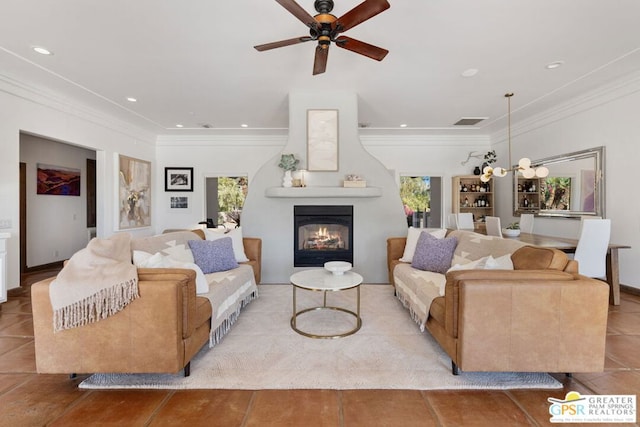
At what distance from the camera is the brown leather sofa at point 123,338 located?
1839mm

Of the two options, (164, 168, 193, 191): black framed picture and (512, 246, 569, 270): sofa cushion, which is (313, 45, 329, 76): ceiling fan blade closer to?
(512, 246, 569, 270): sofa cushion

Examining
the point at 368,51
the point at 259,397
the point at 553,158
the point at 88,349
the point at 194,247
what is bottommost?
the point at 259,397

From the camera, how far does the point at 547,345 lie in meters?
1.84

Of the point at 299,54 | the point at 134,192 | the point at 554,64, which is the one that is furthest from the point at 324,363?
the point at 134,192

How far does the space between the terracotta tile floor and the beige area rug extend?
0.08m

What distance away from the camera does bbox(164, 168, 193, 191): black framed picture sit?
6.77 m

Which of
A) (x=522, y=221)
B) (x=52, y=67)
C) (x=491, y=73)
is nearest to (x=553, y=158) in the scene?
(x=522, y=221)

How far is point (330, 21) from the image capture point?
2.17m

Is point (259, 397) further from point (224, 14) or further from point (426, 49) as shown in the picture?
point (426, 49)

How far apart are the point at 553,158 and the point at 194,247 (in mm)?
5501

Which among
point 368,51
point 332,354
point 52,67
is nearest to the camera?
point 332,354

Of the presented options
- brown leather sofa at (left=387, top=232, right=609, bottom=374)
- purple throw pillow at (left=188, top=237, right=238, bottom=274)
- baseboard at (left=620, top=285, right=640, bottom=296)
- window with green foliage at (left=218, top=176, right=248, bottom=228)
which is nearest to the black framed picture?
window with green foliage at (left=218, top=176, right=248, bottom=228)

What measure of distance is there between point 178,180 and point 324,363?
586 cm
